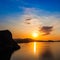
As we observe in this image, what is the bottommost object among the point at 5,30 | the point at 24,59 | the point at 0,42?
the point at 24,59

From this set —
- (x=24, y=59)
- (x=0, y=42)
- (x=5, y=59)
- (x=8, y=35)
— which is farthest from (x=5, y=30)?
(x=5, y=59)

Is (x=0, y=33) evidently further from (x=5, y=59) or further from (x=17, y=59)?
(x=5, y=59)

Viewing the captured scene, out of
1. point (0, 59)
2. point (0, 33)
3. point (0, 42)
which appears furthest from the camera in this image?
point (0, 33)

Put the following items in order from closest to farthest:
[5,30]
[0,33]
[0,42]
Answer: [0,42] < [0,33] < [5,30]

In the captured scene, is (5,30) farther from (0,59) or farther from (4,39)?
Answer: (0,59)

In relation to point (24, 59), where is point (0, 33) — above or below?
above

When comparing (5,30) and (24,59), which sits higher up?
(5,30)

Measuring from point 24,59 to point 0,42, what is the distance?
82.1ft

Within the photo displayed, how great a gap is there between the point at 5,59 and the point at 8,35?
44722mm

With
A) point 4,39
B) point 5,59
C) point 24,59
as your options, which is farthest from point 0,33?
point 5,59

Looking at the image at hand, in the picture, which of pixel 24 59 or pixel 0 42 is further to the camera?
pixel 0 42

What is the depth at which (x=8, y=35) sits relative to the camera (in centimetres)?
8231

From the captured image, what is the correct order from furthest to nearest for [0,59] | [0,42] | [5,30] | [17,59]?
[5,30]
[0,42]
[17,59]
[0,59]

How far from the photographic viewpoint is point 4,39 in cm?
7612
